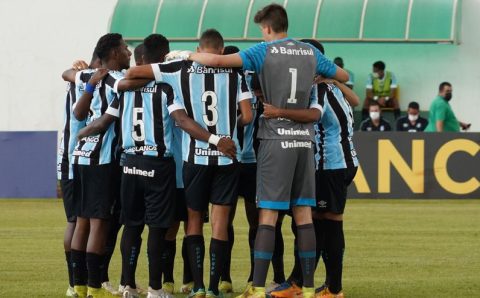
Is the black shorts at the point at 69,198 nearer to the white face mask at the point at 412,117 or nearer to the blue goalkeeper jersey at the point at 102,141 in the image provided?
the blue goalkeeper jersey at the point at 102,141

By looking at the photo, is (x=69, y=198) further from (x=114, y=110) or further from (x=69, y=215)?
(x=114, y=110)

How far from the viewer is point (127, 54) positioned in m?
11.6

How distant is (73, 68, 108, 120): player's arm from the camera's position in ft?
37.4

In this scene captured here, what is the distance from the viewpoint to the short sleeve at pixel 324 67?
10961 millimetres

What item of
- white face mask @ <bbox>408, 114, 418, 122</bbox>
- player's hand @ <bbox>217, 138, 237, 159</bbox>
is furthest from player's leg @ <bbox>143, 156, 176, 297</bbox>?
white face mask @ <bbox>408, 114, 418, 122</bbox>

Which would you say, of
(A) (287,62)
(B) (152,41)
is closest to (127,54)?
(B) (152,41)

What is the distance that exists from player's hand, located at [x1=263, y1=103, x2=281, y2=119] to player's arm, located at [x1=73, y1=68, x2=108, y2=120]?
1.49 meters

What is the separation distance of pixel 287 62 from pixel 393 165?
13355 millimetres

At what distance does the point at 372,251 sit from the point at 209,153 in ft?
16.7

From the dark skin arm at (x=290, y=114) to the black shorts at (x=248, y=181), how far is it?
3.21ft

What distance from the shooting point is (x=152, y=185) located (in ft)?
36.4

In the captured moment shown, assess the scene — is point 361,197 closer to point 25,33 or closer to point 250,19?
point 250,19

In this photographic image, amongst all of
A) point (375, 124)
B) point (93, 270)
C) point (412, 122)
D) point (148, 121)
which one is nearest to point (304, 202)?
point (148, 121)

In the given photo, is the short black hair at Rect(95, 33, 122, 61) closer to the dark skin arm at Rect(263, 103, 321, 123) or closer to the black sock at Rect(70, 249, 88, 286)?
the dark skin arm at Rect(263, 103, 321, 123)
